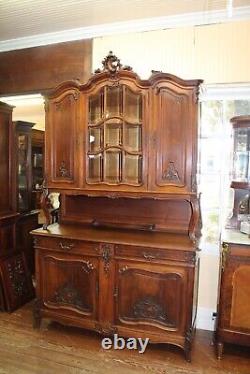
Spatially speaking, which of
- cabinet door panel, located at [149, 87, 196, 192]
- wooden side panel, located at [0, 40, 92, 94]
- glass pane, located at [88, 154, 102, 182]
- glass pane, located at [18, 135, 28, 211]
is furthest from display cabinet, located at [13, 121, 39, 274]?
cabinet door panel, located at [149, 87, 196, 192]

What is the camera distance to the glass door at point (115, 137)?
8.34ft

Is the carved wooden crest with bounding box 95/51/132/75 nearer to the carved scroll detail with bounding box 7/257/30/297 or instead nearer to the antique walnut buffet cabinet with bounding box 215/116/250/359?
the antique walnut buffet cabinet with bounding box 215/116/250/359

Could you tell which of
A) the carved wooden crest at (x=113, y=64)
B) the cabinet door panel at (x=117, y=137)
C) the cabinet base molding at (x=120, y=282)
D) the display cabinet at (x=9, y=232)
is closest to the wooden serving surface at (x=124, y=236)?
the cabinet base molding at (x=120, y=282)

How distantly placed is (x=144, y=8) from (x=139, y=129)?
3.35ft

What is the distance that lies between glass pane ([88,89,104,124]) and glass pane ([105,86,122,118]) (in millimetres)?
53

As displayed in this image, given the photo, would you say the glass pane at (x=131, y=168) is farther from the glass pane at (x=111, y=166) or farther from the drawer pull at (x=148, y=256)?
the drawer pull at (x=148, y=256)

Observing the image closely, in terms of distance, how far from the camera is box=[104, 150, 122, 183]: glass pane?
2.62 meters

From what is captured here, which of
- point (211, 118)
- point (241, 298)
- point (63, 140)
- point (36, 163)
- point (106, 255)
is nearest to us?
point (241, 298)

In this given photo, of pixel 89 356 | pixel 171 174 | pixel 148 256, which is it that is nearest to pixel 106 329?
pixel 89 356

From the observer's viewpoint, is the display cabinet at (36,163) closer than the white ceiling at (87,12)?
No

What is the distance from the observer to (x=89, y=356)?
2.44 meters

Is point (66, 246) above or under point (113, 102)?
under

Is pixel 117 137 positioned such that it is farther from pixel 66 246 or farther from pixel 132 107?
pixel 66 246

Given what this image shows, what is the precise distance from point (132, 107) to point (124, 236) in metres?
1.06
